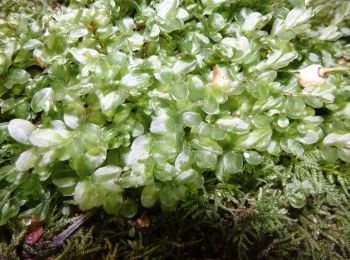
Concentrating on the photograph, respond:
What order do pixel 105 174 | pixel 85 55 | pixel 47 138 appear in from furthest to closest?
pixel 85 55
pixel 105 174
pixel 47 138

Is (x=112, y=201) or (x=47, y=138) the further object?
(x=112, y=201)

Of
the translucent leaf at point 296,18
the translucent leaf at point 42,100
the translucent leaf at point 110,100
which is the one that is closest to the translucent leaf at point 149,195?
the translucent leaf at point 110,100

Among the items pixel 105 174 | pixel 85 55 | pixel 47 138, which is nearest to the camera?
pixel 47 138

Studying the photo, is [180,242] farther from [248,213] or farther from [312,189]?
[312,189]

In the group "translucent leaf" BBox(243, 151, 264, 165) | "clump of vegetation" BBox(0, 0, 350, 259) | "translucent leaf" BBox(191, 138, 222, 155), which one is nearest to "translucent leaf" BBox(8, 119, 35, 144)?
"clump of vegetation" BBox(0, 0, 350, 259)

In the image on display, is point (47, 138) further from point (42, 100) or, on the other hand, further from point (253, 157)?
point (253, 157)

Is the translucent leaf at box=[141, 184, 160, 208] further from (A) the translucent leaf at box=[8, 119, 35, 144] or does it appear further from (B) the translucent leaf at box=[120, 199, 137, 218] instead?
(A) the translucent leaf at box=[8, 119, 35, 144]

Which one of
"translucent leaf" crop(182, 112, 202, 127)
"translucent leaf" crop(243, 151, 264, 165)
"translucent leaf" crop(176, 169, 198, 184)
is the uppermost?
"translucent leaf" crop(182, 112, 202, 127)

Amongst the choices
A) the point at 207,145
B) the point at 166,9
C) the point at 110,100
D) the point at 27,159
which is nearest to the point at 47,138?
the point at 27,159
